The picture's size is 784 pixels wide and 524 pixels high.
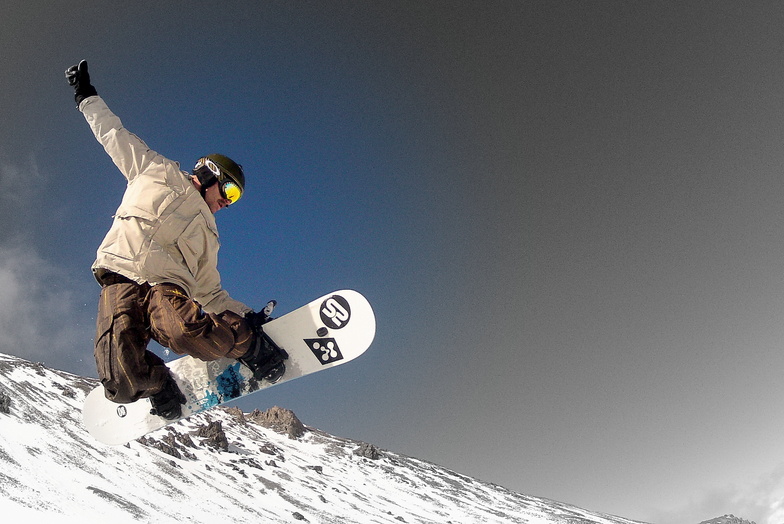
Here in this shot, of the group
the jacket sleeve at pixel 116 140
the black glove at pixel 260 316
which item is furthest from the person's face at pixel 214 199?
the black glove at pixel 260 316

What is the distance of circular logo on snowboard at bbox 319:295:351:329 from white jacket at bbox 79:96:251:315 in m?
1.05

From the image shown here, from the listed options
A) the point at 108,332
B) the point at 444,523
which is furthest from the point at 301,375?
the point at 444,523

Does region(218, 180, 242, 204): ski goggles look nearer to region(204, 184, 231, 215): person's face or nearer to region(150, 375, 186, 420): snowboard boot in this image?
region(204, 184, 231, 215): person's face

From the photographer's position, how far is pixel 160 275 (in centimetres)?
480

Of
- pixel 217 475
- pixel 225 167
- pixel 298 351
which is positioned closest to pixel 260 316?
pixel 298 351

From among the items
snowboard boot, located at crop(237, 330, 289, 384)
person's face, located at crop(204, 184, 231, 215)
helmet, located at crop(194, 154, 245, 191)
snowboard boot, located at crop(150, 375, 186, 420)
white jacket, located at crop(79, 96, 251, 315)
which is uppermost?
helmet, located at crop(194, 154, 245, 191)

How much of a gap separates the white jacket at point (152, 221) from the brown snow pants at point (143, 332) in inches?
8.5

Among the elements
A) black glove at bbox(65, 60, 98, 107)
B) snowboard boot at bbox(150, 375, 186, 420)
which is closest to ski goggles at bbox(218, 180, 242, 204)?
black glove at bbox(65, 60, 98, 107)

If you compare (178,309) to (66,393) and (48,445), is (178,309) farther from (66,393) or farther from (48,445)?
(66,393)

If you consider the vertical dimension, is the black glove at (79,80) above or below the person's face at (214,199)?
above

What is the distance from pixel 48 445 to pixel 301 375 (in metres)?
34.8

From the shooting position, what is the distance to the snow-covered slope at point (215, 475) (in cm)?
2617

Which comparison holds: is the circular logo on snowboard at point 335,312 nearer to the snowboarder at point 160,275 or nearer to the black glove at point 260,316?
the snowboarder at point 160,275

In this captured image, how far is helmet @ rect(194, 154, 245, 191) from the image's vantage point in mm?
5469
